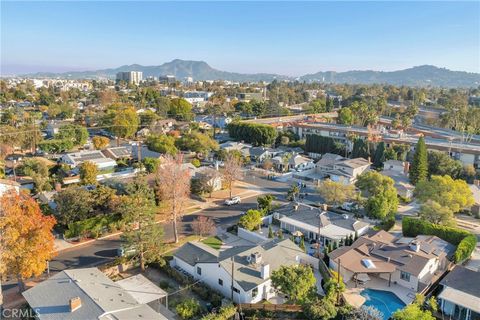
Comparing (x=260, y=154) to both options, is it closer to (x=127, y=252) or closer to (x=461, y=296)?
(x=127, y=252)

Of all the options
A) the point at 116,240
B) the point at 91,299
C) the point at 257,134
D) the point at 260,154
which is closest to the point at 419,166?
the point at 260,154

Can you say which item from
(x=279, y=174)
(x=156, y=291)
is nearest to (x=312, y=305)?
(x=156, y=291)

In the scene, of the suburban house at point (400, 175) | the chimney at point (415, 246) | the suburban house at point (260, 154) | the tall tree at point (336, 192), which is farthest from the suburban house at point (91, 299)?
the suburban house at point (260, 154)

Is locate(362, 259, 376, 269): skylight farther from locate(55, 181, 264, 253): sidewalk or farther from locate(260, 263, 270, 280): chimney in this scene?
locate(55, 181, 264, 253): sidewalk

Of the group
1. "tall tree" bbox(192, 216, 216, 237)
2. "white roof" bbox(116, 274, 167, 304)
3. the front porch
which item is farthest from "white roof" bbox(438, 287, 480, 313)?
"tall tree" bbox(192, 216, 216, 237)

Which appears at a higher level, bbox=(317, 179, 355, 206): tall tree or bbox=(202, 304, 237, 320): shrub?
bbox=(317, 179, 355, 206): tall tree

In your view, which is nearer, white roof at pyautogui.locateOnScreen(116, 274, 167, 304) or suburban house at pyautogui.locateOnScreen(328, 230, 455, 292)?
white roof at pyautogui.locateOnScreen(116, 274, 167, 304)

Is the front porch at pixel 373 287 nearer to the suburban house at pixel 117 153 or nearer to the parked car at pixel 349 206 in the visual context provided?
the parked car at pixel 349 206

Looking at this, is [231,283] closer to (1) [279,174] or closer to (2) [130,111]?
(1) [279,174]
